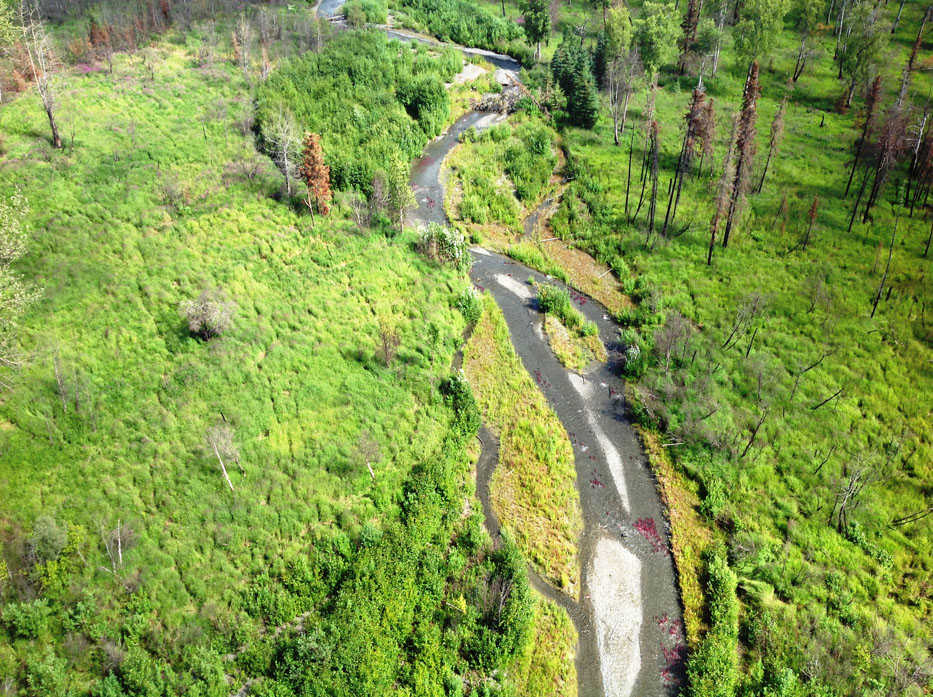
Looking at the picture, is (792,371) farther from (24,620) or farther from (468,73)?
(468,73)

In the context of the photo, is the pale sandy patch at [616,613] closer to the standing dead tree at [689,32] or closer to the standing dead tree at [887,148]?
the standing dead tree at [887,148]

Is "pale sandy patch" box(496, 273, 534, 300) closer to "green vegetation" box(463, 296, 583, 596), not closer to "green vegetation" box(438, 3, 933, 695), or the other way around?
"green vegetation" box(438, 3, 933, 695)

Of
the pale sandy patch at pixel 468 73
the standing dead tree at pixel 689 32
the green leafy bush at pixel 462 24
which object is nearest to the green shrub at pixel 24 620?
the pale sandy patch at pixel 468 73

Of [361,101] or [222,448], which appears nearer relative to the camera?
[222,448]

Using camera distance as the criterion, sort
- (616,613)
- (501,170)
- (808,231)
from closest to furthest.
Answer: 1. (616,613)
2. (808,231)
3. (501,170)

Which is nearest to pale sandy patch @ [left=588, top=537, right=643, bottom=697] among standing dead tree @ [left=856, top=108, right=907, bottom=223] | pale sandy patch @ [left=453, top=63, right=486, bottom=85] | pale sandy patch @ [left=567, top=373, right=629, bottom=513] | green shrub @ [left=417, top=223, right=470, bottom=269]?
pale sandy patch @ [left=567, top=373, right=629, bottom=513]

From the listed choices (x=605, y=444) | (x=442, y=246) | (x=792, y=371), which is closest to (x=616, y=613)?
(x=605, y=444)

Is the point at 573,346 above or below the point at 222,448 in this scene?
below

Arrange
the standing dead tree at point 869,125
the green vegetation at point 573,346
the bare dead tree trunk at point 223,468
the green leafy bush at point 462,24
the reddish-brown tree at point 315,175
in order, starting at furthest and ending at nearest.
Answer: the green leafy bush at point 462,24
the standing dead tree at point 869,125
the reddish-brown tree at point 315,175
the green vegetation at point 573,346
the bare dead tree trunk at point 223,468
